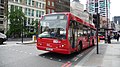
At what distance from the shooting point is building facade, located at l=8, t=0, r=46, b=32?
199 ft

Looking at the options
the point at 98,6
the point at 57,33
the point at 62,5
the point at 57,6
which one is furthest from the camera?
the point at 62,5

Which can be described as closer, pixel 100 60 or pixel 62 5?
pixel 100 60

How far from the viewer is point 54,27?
13641 millimetres

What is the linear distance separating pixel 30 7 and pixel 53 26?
179 feet

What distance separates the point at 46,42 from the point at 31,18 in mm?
54595

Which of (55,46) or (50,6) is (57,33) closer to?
(55,46)

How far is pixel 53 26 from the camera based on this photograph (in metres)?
13.7

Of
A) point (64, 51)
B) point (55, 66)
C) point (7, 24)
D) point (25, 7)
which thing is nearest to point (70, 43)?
point (64, 51)

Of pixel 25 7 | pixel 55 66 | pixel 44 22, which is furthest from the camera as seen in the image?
pixel 25 7

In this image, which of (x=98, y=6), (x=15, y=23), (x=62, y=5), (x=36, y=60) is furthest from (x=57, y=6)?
(x=36, y=60)

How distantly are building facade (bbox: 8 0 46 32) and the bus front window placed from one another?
46360mm

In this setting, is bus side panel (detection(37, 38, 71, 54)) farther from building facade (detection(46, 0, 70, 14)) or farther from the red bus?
building facade (detection(46, 0, 70, 14))

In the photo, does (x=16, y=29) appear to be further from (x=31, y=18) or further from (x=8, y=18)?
(x=31, y=18)

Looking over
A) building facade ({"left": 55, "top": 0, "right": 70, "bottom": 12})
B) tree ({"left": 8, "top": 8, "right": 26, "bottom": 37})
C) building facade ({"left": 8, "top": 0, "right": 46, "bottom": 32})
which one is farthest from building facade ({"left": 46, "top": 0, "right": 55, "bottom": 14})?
tree ({"left": 8, "top": 8, "right": 26, "bottom": 37})
